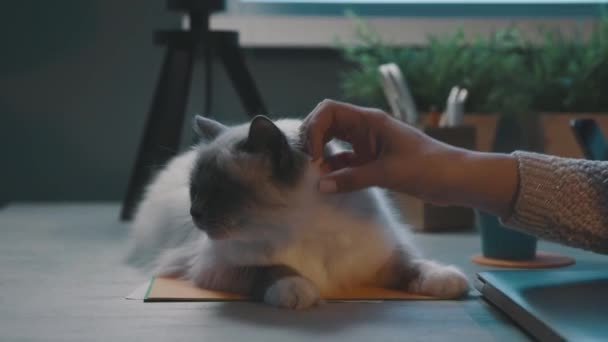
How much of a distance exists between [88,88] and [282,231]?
4.76ft

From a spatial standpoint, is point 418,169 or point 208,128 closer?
point 418,169

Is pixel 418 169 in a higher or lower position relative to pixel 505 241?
higher

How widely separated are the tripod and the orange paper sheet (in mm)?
740

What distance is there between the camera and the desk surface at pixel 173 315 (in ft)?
3.03

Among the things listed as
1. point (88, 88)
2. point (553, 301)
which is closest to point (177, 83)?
point (88, 88)

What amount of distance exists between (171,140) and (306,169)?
876mm

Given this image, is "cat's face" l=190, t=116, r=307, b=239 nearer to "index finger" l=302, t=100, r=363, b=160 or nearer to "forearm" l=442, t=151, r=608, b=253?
"index finger" l=302, t=100, r=363, b=160

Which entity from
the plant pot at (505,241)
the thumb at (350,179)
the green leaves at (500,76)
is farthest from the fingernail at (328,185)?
the green leaves at (500,76)

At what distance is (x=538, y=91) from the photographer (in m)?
2.03

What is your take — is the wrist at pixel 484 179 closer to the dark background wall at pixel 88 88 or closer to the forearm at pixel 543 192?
the forearm at pixel 543 192

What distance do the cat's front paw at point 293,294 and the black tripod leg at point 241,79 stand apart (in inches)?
35.7

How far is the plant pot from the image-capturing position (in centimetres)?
139

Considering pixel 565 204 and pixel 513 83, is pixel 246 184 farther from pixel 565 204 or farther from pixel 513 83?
pixel 513 83

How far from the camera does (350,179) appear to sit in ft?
3.40
